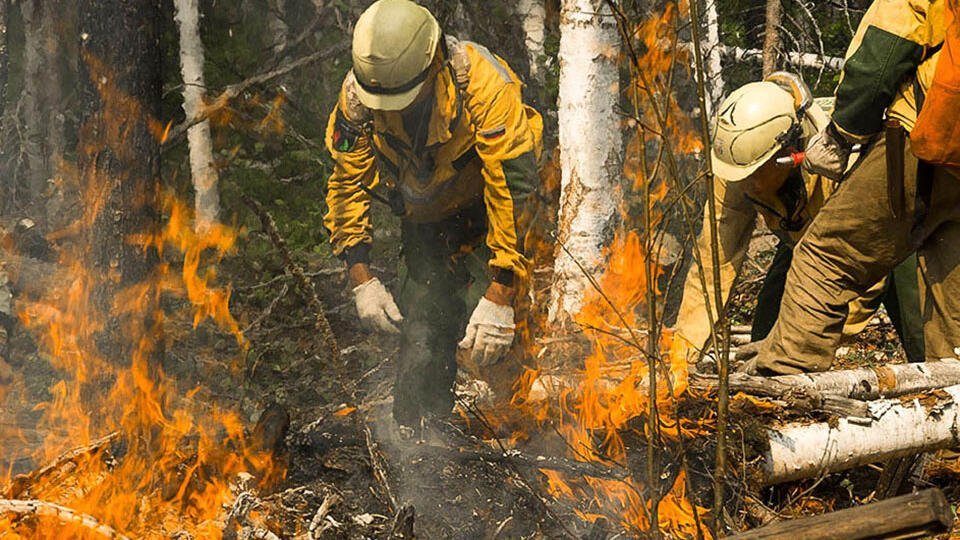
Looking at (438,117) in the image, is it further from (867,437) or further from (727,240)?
(867,437)

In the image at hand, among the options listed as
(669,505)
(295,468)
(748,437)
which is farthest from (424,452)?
(748,437)

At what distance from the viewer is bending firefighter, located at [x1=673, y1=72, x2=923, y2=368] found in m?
4.80

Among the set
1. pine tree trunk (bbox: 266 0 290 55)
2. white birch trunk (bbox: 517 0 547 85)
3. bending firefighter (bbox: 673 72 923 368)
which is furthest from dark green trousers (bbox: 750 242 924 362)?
pine tree trunk (bbox: 266 0 290 55)

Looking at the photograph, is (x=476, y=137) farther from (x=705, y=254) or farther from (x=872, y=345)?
(x=872, y=345)

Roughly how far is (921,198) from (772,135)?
793mm

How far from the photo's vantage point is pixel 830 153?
14.6 feet

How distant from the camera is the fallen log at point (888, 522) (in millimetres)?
2291

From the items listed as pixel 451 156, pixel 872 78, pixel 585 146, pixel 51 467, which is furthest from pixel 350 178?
pixel 872 78

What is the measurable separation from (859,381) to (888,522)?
80.3 inches

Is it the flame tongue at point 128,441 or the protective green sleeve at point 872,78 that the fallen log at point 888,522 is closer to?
the flame tongue at point 128,441

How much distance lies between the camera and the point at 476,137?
16.4 ft

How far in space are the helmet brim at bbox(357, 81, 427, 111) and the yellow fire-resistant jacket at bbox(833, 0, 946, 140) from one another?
2054 mm

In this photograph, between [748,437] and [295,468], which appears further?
[295,468]

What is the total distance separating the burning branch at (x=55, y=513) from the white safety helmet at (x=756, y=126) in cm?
329
